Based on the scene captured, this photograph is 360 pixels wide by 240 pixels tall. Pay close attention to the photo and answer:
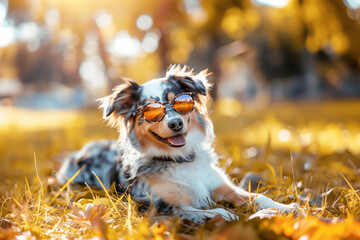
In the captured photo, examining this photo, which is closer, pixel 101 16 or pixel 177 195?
pixel 177 195

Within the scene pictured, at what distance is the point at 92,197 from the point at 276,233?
1.89 m

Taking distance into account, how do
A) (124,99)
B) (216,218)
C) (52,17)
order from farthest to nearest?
(52,17) < (124,99) < (216,218)

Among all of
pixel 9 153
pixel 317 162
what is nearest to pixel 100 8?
pixel 9 153

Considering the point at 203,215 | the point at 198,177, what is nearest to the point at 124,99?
the point at 198,177

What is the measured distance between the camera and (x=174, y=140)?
297cm

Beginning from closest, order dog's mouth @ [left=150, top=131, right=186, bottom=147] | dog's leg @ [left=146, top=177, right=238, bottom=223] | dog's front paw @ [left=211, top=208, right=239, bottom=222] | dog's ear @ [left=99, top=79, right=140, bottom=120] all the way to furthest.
→ dog's front paw @ [left=211, top=208, right=239, bottom=222]
dog's leg @ [left=146, top=177, right=238, bottom=223]
dog's mouth @ [left=150, top=131, right=186, bottom=147]
dog's ear @ [left=99, top=79, right=140, bottom=120]

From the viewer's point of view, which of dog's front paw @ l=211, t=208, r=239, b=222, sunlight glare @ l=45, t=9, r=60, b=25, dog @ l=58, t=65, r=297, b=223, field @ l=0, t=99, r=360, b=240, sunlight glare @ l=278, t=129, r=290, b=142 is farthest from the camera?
sunlight glare @ l=45, t=9, r=60, b=25

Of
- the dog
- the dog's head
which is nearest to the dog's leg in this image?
the dog

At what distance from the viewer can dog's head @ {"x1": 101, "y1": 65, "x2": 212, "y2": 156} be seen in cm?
296

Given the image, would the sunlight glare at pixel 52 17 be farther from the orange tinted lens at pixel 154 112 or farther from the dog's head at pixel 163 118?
the orange tinted lens at pixel 154 112

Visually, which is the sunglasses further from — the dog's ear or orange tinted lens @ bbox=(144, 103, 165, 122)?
the dog's ear

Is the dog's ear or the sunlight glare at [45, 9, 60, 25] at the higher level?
the sunlight glare at [45, 9, 60, 25]

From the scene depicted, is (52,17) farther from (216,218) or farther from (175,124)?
(216,218)

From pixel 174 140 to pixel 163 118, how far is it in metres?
0.22
